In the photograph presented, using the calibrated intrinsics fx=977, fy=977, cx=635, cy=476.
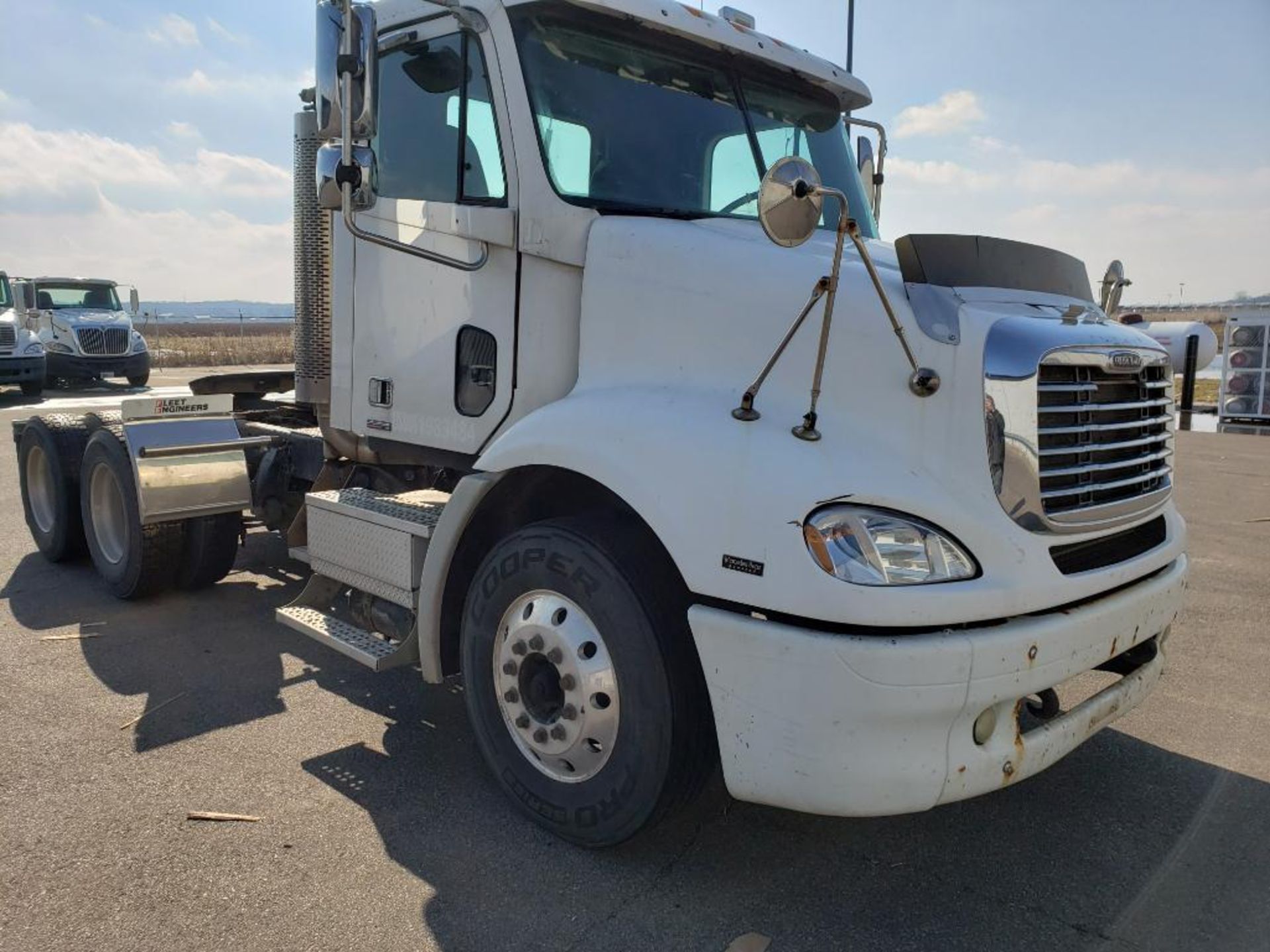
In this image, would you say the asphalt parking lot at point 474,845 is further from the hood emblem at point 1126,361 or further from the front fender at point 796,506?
the hood emblem at point 1126,361

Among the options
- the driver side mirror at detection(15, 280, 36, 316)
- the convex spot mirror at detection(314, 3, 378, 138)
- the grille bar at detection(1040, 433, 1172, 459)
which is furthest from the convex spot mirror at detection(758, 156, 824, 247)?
the driver side mirror at detection(15, 280, 36, 316)

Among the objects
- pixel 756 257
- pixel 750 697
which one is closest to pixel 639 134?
pixel 756 257

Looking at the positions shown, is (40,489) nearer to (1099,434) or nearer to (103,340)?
(1099,434)

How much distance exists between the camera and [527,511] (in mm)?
3590

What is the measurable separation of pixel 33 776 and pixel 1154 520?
13.7ft

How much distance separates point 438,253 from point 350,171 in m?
0.45

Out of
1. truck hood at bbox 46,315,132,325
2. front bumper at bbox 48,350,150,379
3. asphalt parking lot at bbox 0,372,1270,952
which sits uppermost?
truck hood at bbox 46,315,132,325

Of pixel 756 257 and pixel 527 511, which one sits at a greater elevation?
pixel 756 257

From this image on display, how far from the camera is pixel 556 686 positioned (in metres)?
3.20

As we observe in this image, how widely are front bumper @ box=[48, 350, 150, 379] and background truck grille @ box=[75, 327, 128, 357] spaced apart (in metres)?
0.11

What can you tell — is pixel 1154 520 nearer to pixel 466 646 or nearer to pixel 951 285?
pixel 951 285

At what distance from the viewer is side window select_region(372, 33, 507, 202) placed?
12.4ft

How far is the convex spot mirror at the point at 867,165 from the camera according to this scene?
16.2 feet

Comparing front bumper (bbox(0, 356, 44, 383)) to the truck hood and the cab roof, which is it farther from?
the cab roof
